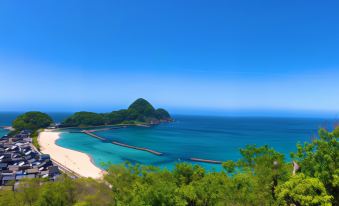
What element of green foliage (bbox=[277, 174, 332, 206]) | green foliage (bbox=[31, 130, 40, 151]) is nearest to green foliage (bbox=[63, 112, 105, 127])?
green foliage (bbox=[31, 130, 40, 151])

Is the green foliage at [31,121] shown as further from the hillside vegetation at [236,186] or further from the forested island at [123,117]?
the hillside vegetation at [236,186]

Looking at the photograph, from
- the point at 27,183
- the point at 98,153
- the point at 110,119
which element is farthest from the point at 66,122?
the point at 27,183

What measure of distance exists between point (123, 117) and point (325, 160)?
10603 centimetres

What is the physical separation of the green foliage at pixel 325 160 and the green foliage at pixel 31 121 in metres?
74.4

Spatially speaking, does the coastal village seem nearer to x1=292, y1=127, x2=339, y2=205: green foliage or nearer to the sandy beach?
the sandy beach

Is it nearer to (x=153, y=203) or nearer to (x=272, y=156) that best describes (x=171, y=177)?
(x=153, y=203)

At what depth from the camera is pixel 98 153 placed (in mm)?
39656

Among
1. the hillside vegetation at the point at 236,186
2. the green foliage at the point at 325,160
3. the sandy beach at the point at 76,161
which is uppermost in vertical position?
the green foliage at the point at 325,160

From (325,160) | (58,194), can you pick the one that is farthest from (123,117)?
(325,160)

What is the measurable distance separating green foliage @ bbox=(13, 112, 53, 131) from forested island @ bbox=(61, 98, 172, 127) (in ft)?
27.3

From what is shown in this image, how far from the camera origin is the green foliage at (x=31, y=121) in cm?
6381

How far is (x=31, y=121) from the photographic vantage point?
6812cm

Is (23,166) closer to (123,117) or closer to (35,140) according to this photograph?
(35,140)

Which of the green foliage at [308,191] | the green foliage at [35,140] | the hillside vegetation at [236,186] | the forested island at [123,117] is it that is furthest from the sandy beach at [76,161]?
the forested island at [123,117]
